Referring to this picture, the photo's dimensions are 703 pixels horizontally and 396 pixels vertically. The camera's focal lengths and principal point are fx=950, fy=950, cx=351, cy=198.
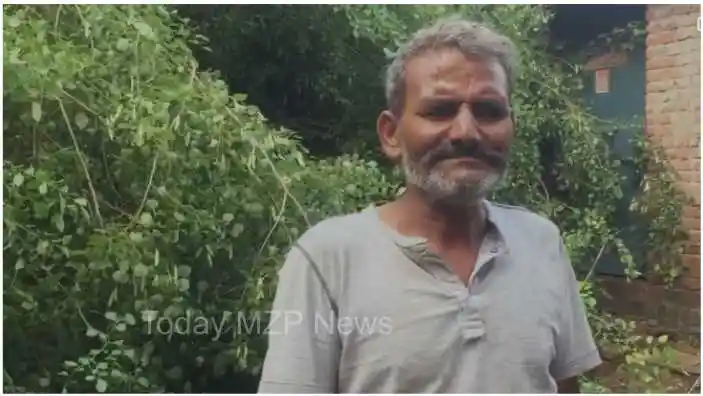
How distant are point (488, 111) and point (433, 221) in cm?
22

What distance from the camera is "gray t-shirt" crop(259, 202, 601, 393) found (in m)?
1.70

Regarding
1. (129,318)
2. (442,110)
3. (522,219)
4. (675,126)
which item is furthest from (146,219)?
(675,126)

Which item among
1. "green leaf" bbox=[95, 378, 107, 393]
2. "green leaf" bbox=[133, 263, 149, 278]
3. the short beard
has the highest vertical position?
the short beard

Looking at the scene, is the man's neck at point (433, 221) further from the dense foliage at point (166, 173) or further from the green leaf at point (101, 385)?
the green leaf at point (101, 385)

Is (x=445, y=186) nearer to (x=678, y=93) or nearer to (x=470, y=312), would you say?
(x=470, y=312)

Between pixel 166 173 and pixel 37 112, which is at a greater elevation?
pixel 37 112

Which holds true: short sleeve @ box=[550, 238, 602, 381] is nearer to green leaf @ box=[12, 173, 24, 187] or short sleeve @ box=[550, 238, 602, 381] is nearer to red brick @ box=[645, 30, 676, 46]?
red brick @ box=[645, 30, 676, 46]

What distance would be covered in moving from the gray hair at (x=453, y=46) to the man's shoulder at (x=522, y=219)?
22cm

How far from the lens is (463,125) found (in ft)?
5.57

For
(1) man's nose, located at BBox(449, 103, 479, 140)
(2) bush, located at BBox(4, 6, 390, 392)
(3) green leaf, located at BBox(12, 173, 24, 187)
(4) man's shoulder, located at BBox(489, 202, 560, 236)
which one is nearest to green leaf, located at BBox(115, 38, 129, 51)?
(2) bush, located at BBox(4, 6, 390, 392)

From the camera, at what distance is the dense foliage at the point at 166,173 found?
1.75 metres

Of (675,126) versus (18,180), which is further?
(675,126)

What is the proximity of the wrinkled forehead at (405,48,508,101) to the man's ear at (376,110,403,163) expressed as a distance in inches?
2.1

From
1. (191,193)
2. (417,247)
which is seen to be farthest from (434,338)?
(191,193)
